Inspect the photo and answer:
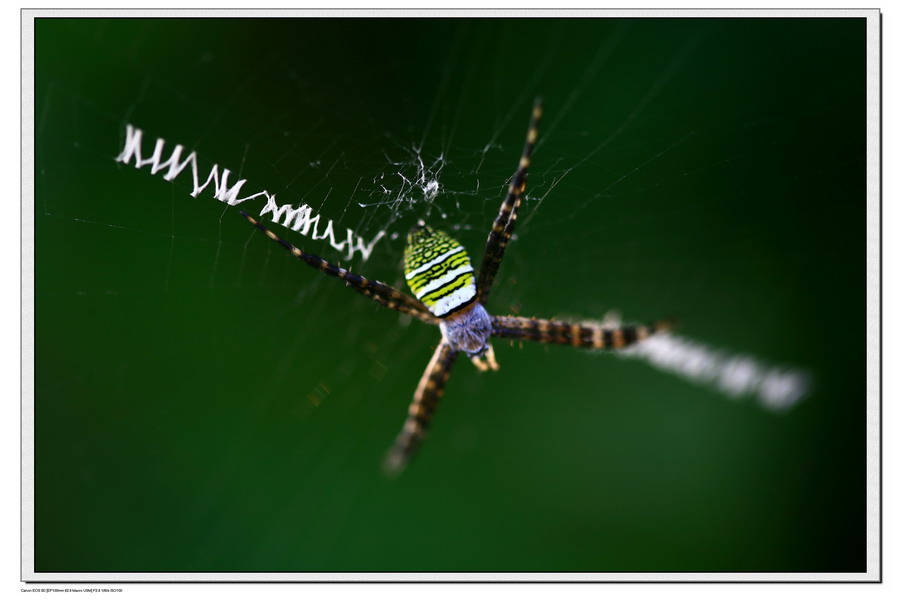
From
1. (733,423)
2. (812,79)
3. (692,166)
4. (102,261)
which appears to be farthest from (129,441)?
(812,79)

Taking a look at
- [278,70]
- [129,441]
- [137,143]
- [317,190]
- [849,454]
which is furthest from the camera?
[849,454]

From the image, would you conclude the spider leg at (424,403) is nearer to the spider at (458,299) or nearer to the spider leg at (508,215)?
the spider at (458,299)

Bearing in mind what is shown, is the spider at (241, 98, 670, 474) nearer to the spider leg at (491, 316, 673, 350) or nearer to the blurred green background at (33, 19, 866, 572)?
the spider leg at (491, 316, 673, 350)

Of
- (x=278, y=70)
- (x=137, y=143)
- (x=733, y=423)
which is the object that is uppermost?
(x=278, y=70)

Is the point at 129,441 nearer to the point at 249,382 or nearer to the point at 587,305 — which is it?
the point at 249,382

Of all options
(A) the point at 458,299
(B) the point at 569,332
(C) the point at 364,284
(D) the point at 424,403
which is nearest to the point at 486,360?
(B) the point at 569,332

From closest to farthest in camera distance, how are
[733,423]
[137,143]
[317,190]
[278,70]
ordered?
[317,190] → [137,143] → [278,70] → [733,423]
